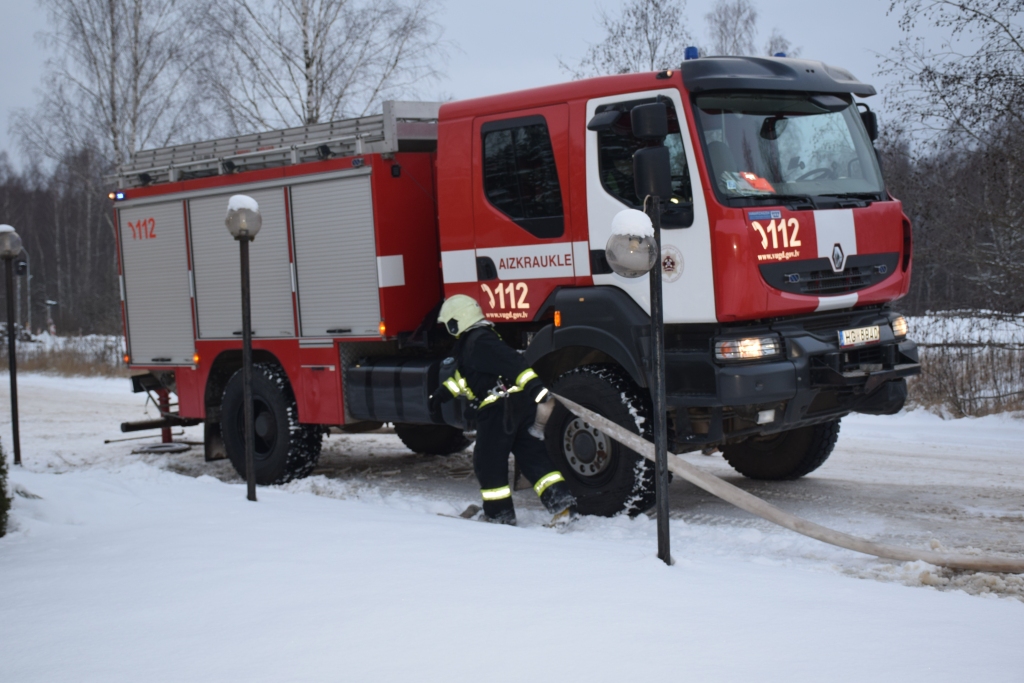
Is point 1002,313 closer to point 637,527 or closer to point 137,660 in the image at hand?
point 637,527

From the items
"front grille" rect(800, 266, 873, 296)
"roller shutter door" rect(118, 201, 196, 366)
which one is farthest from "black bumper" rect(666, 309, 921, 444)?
"roller shutter door" rect(118, 201, 196, 366)

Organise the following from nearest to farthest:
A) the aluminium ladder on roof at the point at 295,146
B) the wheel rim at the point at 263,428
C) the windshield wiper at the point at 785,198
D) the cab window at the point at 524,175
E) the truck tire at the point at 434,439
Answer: the windshield wiper at the point at 785,198
the cab window at the point at 524,175
the aluminium ladder on roof at the point at 295,146
the wheel rim at the point at 263,428
the truck tire at the point at 434,439

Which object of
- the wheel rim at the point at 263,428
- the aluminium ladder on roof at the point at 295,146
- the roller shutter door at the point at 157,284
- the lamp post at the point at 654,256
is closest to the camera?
the lamp post at the point at 654,256

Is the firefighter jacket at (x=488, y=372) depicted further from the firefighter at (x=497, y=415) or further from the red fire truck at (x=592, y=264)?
the red fire truck at (x=592, y=264)

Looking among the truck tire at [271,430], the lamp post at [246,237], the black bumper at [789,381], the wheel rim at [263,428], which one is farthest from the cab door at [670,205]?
the wheel rim at [263,428]

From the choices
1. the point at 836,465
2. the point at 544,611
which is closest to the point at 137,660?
the point at 544,611

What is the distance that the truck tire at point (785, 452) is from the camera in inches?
292

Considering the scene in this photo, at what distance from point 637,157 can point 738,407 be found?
1804 millimetres

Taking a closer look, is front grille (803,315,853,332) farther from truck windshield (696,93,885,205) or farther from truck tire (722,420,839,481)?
truck tire (722,420,839,481)

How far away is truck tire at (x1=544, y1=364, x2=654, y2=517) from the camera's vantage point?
632 centimetres

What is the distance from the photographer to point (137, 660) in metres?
3.64

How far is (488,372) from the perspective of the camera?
21.0ft

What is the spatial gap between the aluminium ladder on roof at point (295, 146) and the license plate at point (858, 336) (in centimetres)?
363

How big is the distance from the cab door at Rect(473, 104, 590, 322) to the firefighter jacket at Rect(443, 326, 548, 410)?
516mm
